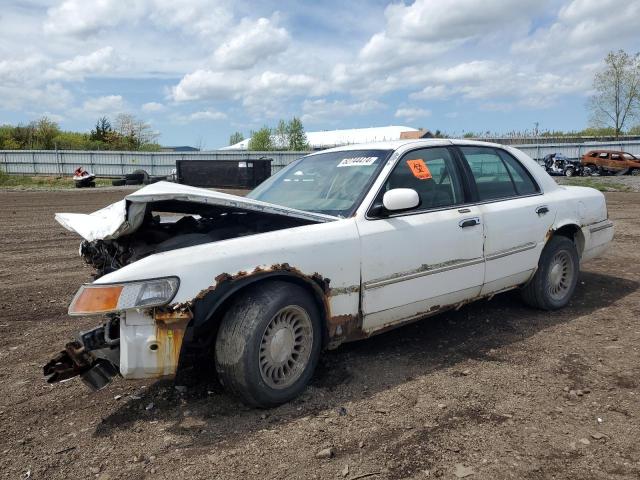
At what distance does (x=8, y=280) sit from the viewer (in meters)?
6.64

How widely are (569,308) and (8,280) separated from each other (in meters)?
6.34

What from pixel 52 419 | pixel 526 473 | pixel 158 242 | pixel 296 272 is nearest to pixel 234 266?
pixel 296 272

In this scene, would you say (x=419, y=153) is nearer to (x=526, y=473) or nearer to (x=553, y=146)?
(x=526, y=473)

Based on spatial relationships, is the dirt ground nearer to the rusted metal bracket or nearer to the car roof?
the rusted metal bracket

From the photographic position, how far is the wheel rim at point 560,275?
5.08m

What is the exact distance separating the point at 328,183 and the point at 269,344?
4.71 feet

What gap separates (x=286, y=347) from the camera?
10.6ft

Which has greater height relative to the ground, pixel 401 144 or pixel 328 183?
pixel 401 144

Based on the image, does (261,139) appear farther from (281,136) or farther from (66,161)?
(66,161)

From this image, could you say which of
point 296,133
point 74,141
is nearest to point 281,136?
point 296,133

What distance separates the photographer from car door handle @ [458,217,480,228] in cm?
411

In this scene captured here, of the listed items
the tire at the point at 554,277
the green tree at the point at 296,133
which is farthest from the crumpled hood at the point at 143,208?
the green tree at the point at 296,133

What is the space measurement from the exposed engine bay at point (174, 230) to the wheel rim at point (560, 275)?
2.76 metres

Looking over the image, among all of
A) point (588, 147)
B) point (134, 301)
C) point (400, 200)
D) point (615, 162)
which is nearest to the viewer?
point (134, 301)
